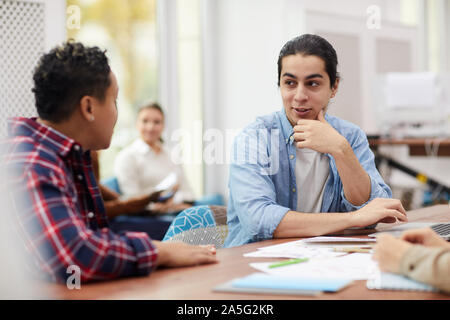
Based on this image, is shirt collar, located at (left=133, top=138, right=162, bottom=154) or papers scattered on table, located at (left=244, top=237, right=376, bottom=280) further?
shirt collar, located at (left=133, top=138, right=162, bottom=154)

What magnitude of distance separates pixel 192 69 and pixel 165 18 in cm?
55

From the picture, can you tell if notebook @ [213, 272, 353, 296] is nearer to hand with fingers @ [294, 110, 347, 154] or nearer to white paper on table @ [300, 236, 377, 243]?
white paper on table @ [300, 236, 377, 243]

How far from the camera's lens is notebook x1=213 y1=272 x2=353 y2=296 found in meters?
0.98

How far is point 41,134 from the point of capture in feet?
3.69

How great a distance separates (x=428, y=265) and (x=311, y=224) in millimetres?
595

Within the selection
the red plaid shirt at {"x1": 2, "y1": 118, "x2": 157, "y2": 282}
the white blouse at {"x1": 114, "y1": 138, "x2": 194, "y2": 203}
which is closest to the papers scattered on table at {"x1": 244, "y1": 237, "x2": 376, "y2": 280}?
the red plaid shirt at {"x1": 2, "y1": 118, "x2": 157, "y2": 282}

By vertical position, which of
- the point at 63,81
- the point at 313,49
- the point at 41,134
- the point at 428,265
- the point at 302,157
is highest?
the point at 313,49

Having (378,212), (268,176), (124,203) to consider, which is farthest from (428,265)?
(124,203)

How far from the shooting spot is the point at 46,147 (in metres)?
1.11

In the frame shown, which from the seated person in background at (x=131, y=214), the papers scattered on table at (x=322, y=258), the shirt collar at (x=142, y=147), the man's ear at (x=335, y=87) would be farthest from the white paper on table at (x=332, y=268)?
the shirt collar at (x=142, y=147)

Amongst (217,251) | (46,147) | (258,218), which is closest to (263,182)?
(258,218)

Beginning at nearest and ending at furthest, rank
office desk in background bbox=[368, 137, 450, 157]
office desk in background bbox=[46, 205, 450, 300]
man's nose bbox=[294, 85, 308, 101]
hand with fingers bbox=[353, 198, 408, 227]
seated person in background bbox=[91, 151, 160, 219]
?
office desk in background bbox=[46, 205, 450, 300] → hand with fingers bbox=[353, 198, 408, 227] → man's nose bbox=[294, 85, 308, 101] → seated person in background bbox=[91, 151, 160, 219] → office desk in background bbox=[368, 137, 450, 157]

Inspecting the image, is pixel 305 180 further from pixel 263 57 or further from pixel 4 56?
pixel 263 57

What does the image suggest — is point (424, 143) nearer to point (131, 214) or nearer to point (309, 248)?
point (131, 214)
